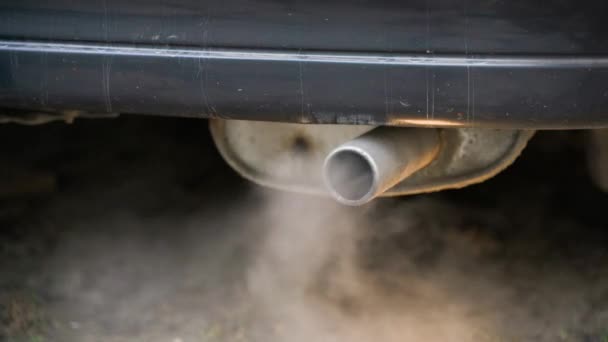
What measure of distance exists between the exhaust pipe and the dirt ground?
3.19ft

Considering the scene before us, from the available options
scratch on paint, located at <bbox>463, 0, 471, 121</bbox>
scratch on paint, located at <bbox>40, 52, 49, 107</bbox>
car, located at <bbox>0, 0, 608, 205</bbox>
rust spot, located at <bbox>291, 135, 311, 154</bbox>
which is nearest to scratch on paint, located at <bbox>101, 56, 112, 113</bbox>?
car, located at <bbox>0, 0, 608, 205</bbox>

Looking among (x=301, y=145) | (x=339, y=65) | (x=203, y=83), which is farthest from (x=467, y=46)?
(x=301, y=145)

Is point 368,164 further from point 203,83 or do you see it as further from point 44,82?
point 44,82

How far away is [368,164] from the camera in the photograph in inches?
64.9

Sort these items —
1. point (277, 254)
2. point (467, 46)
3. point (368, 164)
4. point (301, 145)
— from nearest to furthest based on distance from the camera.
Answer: point (467, 46)
point (368, 164)
point (301, 145)
point (277, 254)

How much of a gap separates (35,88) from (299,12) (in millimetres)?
645

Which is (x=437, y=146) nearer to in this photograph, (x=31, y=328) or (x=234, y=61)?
(x=234, y=61)

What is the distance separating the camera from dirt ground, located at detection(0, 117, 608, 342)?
2.57 metres

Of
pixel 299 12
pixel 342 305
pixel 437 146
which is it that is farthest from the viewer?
pixel 342 305

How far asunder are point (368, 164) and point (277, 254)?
1.31 metres

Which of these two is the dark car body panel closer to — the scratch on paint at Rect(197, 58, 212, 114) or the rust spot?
the scratch on paint at Rect(197, 58, 212, 114)

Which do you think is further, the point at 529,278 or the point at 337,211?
the point at 337,211

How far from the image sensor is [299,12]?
156 centimetres

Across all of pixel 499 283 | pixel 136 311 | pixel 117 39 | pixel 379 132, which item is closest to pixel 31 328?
pixel 136 311
